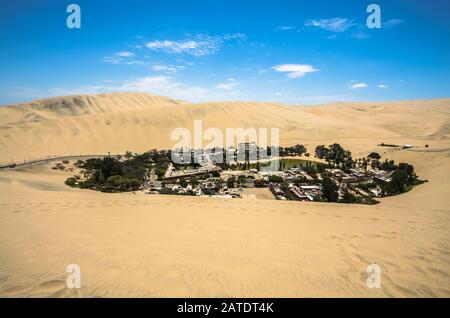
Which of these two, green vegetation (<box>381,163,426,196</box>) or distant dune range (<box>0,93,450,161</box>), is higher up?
distant dune range (<box>0,93,450,161</box>)

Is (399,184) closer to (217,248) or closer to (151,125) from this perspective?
(217,248)

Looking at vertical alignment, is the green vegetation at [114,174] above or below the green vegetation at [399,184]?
above

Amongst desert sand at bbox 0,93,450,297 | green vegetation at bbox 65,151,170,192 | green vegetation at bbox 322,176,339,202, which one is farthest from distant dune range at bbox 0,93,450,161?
desert sand at bbox 0,93,450,297

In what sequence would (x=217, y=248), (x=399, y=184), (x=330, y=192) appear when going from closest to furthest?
(x=217, y=248) → (x=330, y=192) → (x=399, y=184)

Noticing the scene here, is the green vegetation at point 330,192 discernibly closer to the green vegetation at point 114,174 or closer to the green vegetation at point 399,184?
the green vegetation at point 399,184

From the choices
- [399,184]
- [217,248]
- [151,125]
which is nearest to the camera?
[217,248]

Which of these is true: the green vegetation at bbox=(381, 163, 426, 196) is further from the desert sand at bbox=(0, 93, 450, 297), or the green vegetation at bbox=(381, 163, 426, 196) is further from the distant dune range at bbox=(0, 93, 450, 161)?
the distant dune range at bbox=(0, 93, 450, 161)

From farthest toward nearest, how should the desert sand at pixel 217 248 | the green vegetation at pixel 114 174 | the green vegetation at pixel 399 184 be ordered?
1. the green vegetation at pixel 114 174
2. the green vegetation at pixel 399 184
3. the desert sand at pixel 217 248

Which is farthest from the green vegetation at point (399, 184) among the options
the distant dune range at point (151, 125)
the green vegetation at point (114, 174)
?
the distant dune range at point (151, 125)

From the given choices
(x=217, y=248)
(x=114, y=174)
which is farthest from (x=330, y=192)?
(x=114, y=174)

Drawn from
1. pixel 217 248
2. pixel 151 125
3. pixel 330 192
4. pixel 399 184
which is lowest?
pixel 330 192

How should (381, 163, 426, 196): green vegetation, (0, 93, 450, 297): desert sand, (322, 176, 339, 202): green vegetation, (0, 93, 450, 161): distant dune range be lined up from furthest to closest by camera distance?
1. (0, 93, 450, 161): distant dune range
2. (381, 163, 426, 196): green vegetation
3. (322, 176, 339, 202): green vegetation
4. (0, 93, 450, 297): desert sand
